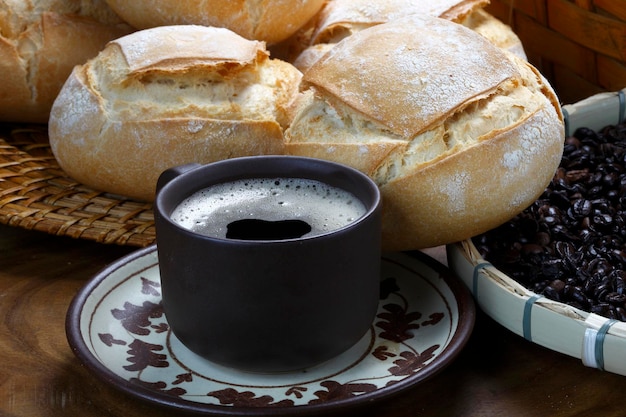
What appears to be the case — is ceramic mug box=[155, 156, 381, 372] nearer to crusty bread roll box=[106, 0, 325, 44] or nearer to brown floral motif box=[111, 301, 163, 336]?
brown floral motif box=[111, 301, 163, 336]

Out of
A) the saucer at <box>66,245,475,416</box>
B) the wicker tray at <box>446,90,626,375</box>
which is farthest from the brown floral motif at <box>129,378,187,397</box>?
the wicker tray at <box>446,90,626,375</box>

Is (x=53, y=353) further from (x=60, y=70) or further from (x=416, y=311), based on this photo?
(x=60, y=70)

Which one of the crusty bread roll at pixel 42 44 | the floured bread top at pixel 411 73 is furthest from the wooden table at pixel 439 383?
the crusty bread roll at pixel 42 44

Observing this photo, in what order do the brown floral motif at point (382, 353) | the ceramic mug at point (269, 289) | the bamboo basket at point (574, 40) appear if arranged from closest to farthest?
the ceramic mug at point (269, 289) → the brown floral motif at point (382, 353) → the bamboo basket at point (574, 40)

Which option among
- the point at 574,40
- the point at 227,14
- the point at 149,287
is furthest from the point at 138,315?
the point at 574,40

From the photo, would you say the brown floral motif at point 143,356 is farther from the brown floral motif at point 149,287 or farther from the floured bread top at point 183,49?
the floured bread top at point 183,49
